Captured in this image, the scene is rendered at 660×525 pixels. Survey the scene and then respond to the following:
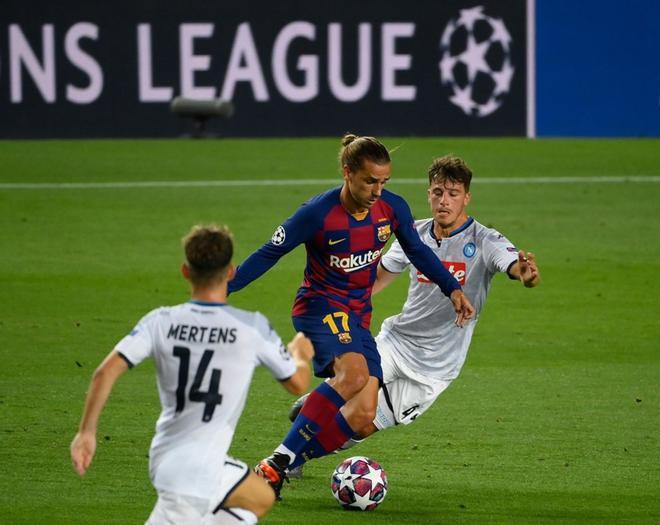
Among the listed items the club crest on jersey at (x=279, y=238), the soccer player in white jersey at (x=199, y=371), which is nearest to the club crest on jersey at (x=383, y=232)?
the club crest on jersey at (x=279, y=238)

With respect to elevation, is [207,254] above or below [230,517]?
above

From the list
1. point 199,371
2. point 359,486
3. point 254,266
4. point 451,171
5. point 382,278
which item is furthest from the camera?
point 382,278

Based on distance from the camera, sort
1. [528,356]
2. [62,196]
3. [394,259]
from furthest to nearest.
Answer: [62,196], [528,356], [394,259]

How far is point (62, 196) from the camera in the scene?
56.3 feet

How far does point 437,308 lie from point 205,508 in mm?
2779

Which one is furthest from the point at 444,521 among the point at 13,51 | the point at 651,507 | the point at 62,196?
the point at 13,51

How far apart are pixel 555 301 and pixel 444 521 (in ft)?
19.5

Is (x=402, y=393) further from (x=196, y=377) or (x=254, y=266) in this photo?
(x=196, y=377)

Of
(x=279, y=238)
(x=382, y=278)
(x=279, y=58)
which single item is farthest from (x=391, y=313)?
(x=279, y=58)

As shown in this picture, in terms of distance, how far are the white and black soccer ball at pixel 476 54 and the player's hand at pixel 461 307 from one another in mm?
14689

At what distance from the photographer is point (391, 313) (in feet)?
38.6

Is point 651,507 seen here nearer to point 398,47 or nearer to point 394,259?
point 394,259

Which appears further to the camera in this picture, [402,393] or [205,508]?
[402,393]

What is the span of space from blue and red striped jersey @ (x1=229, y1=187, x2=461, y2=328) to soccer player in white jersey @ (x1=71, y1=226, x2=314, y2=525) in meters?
1.66
